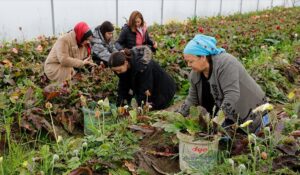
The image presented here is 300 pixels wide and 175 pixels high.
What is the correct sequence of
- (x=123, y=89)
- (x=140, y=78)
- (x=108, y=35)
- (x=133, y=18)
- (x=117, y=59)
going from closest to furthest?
(x=117, y=59)
(x=140, y=78)
(x=123, y=89)
(x=108, y=35)
(x=133, y=18)

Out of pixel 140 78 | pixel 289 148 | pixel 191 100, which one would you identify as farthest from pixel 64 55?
pixel 289 148

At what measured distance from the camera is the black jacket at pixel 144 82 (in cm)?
475

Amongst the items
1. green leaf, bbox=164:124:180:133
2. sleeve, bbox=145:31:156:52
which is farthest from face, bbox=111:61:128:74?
sleeve, bbox=145:31:156:52

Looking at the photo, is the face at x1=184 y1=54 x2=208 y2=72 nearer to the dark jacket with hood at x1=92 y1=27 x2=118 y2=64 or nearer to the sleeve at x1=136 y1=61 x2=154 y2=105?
the sleeve at x1=136 y1=61 x2=154 y2=105

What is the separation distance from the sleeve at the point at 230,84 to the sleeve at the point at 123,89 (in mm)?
1618

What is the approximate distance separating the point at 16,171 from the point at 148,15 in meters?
11.3

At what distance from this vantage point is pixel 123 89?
504cm

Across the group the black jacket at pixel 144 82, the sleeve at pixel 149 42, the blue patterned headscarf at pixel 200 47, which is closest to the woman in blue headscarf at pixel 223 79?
the blue patterned headscarf at pixel 200 47

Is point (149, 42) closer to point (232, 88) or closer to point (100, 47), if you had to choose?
point (100, 47)

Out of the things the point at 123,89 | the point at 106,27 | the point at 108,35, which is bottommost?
the point at 123,89

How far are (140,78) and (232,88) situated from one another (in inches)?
62.9

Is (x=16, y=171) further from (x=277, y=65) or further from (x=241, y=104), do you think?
(x=277, y=65)

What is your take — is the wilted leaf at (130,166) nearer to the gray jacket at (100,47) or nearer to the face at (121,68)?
the face at (121,68)

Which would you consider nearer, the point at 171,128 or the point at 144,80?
the point at 171,128
